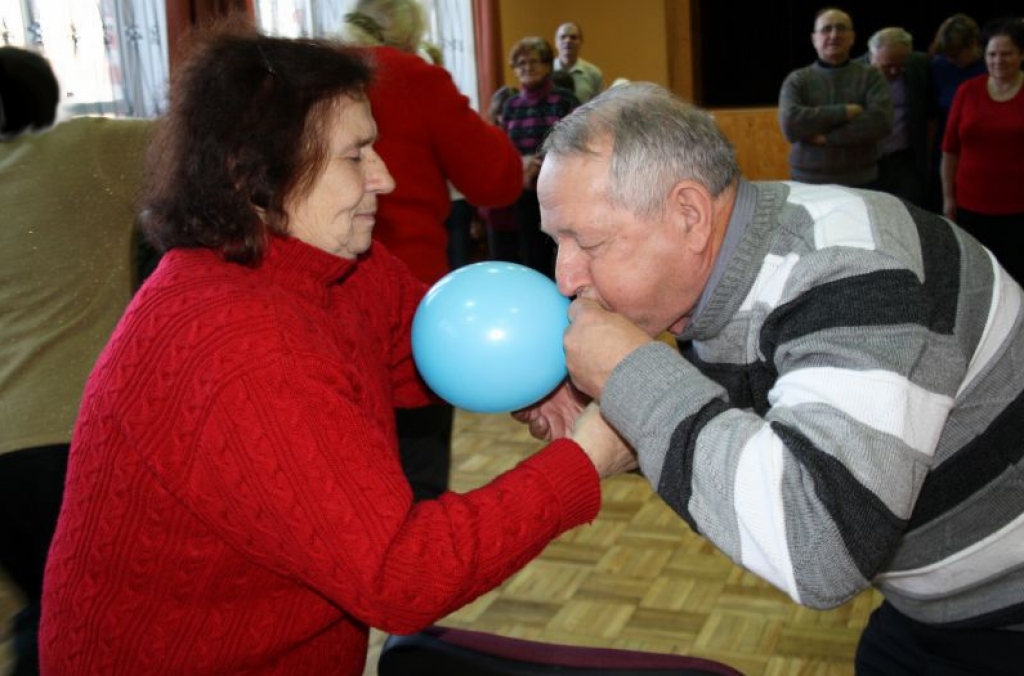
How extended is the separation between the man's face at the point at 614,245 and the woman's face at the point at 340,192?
0.24m

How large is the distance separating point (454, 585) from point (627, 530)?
7.49 feet

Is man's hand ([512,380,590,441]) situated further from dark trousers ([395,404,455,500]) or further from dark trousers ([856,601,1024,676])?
dark trousers ([395,404,455,500])

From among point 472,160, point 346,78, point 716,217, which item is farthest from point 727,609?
point 346,78

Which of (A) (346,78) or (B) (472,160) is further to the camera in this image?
(B) (472,160)

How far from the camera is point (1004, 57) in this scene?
455 cm

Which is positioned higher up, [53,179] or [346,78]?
[346,78]

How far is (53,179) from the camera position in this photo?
1676 mm

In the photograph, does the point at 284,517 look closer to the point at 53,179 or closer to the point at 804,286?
the point at 804,286

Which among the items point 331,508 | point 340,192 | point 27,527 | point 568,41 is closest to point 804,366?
point 331,508

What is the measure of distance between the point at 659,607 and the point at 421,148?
4.53 ft

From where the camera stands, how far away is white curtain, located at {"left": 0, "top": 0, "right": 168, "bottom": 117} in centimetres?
411

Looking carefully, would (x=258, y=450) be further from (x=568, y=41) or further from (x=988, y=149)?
(x=568, y=41)

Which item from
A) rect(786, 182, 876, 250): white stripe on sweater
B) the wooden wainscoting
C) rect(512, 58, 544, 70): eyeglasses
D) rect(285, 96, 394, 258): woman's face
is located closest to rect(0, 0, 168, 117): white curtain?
rect(512, 58, 544, 70): eyeglasses

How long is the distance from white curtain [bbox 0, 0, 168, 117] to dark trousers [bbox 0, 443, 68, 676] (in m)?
2.75
